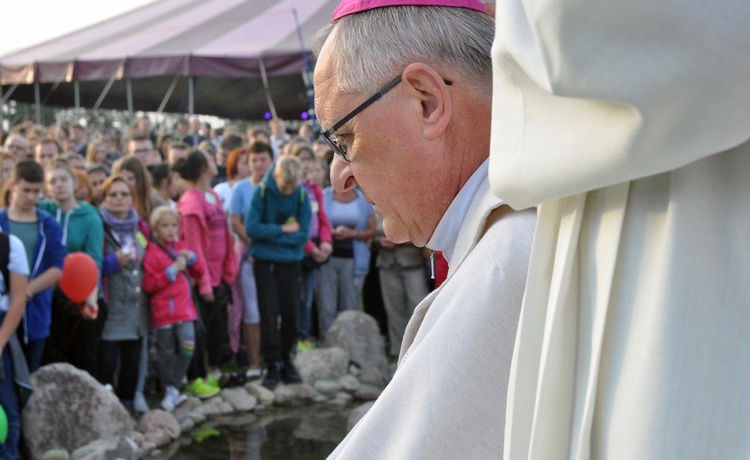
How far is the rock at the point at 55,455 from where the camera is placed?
5516 millimetres

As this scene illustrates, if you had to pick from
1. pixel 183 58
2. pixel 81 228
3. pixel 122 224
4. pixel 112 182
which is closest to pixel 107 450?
pixel 81 228

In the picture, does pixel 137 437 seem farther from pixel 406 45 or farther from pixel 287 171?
pixel 406 45

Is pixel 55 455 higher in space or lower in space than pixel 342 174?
lower

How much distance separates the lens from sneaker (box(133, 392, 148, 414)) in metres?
6.61

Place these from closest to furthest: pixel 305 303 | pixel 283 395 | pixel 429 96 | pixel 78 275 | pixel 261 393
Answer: pixel 429 96
pixel 78 275
pixel 261 393
pixel 283 395
pixel 305 303

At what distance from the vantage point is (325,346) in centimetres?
849

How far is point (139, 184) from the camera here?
23.2ft

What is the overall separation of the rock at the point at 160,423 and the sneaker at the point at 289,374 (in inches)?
56.7

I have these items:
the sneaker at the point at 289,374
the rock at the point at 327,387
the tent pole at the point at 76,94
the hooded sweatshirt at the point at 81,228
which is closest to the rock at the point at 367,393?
the rock at the point at 327,387

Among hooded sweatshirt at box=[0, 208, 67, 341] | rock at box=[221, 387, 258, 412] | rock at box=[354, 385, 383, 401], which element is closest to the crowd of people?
hooded sweatshirt at box=[0, 208, 67, 341]

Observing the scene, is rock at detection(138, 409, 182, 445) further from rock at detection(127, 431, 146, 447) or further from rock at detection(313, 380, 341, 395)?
rock at detection(313, 380, 341, 395)

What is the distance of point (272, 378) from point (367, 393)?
2.52ft

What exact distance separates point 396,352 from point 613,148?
8115mm

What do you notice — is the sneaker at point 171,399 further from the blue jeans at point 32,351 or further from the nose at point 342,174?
the nose at point 342,174
